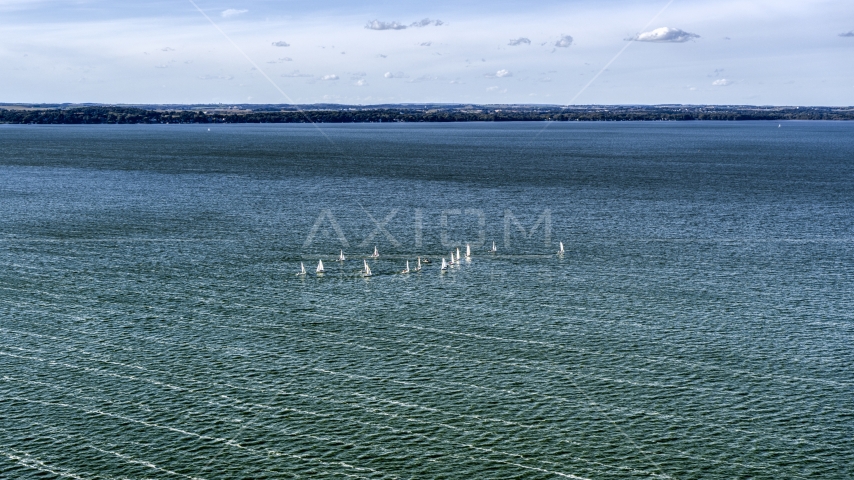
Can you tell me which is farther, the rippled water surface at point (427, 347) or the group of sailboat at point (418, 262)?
the group of sailboat at point (418, 262)

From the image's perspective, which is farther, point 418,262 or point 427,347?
point 418,262

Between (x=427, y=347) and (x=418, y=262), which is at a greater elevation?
(x=418, y=262)

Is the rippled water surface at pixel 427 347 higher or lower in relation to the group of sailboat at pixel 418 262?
lower

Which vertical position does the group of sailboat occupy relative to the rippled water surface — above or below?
above

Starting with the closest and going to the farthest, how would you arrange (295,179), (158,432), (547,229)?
(158,432)
(547,229)
(295,179)

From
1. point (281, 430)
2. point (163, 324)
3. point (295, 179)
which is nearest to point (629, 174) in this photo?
point (295, 179)

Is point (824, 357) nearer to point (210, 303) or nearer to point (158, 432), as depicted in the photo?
point (158, 432)

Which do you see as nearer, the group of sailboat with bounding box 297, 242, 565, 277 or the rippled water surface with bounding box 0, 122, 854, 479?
the rippled water surface with bounding box 0, 122, 854, 479

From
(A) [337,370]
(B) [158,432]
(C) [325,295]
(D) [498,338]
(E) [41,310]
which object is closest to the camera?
(B) [158,432]
